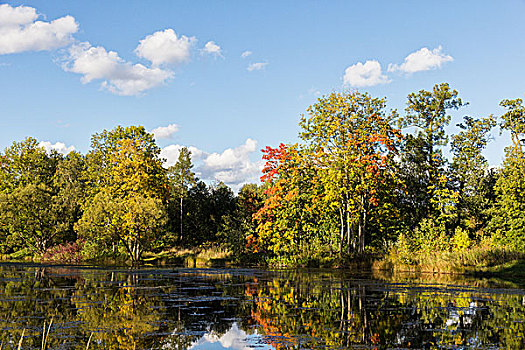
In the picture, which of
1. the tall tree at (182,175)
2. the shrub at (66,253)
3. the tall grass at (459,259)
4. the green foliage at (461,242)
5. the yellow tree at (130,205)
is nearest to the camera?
the tall grass at (459,259)

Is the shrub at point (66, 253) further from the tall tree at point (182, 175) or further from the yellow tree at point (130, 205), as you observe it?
the tall tree at point (182, 175)

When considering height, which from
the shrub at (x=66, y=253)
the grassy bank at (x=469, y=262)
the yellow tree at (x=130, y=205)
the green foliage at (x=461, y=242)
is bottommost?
the shrub at (x=66, y=253)

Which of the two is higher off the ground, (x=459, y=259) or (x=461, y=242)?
(x=461, y=242)

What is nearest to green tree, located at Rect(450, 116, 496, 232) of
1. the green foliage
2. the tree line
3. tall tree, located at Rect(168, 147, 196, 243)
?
the tree line

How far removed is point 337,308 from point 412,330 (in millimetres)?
3490

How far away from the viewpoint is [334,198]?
35.2 metres

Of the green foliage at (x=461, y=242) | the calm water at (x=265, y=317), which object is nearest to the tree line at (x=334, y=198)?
the green foliage at (x=461, y=242)

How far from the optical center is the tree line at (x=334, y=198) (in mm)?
35500

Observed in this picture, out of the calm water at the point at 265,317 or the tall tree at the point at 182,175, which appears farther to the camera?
the tall tree at the point at 182,175

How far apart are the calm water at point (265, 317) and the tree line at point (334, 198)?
1434 centimetres

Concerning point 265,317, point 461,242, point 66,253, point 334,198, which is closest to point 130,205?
point 66,253

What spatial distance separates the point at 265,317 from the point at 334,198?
2320 cm

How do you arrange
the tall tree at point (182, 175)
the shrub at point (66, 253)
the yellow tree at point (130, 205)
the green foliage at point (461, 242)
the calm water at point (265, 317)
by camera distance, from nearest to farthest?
the calm water at point (265, 317), the green foliage at point (461, 242), the yellow tree at point (130, 205), the shrub at point (66, 253), the tall tree at point (182, 175)

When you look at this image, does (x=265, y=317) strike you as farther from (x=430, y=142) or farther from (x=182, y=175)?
(x=182, y=175)
